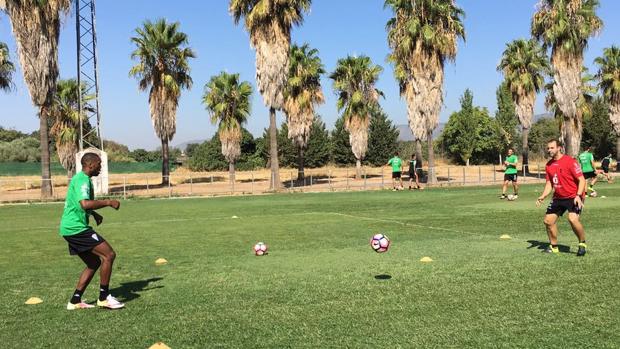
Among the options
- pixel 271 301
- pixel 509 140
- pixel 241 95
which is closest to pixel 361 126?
pixel 241 95

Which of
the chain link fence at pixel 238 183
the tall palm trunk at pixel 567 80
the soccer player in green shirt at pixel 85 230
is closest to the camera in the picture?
the soccer player in green shirt at pixel 85 230

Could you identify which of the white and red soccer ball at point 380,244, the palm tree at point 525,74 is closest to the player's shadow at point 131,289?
the white and red soccer ball at point 380,244

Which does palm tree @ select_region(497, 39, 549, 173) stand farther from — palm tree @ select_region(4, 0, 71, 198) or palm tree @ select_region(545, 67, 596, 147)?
palm tree @ select_region(4, 0, 71, 198)

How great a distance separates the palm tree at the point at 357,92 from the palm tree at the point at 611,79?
18.9 metres

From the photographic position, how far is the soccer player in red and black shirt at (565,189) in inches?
316

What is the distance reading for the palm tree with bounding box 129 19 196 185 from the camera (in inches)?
1437

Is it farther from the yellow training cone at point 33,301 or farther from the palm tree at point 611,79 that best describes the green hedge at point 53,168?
the yellow training cone at point 33,301

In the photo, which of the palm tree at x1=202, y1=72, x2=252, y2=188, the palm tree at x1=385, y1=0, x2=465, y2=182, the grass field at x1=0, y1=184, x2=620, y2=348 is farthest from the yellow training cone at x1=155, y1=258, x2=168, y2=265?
the palm tree at x1=202, y1=72, x2=252, y2=188

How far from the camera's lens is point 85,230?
566 centimetres

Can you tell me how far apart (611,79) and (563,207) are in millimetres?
43392

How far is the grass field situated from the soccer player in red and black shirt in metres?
0.39

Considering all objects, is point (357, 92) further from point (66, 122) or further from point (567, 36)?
point (66, 122)

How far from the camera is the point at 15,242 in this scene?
38.4 feet

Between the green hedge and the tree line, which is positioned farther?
the green hedge
